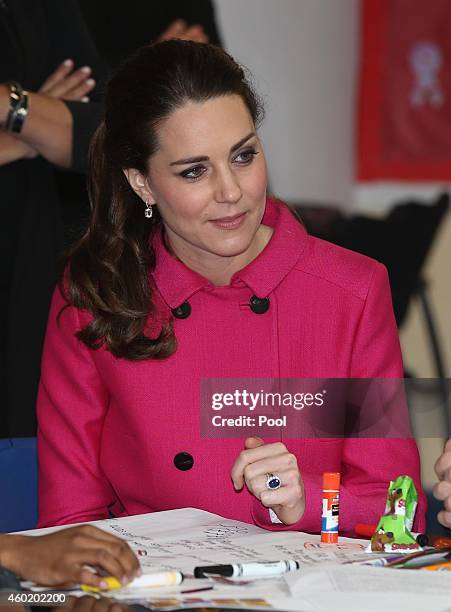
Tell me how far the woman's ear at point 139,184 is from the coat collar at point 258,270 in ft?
0.33

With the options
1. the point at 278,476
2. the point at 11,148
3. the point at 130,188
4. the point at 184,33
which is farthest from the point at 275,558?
the point at 184,33

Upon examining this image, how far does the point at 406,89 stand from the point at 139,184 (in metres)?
4.49

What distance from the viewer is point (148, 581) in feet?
4.02

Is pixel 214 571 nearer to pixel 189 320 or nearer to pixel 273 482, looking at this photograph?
pixel 273 482

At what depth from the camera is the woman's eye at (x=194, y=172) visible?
180cm

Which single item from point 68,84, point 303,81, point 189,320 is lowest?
point 189,320

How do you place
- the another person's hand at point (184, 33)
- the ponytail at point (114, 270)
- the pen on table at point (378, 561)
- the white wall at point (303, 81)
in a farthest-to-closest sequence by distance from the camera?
the white wall at point (303, 81), the another person's hand at point (184, 33), the ponytail at point (114, 270), the pen on table at point (378, 561)

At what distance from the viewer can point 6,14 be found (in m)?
2.27

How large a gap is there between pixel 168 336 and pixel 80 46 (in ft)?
2.77

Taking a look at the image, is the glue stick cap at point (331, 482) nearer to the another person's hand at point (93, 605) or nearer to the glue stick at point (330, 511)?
the glue stick at point (330, 511)

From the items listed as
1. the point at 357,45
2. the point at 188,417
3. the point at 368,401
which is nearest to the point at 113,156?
the point at 188,417

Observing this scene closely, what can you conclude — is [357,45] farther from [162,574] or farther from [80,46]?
[162,574]

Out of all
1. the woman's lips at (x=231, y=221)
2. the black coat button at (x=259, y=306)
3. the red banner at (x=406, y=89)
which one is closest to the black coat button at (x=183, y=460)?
the black coat button at (x=259, y=306)

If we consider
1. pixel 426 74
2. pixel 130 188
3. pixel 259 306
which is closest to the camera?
pixel 259 306
